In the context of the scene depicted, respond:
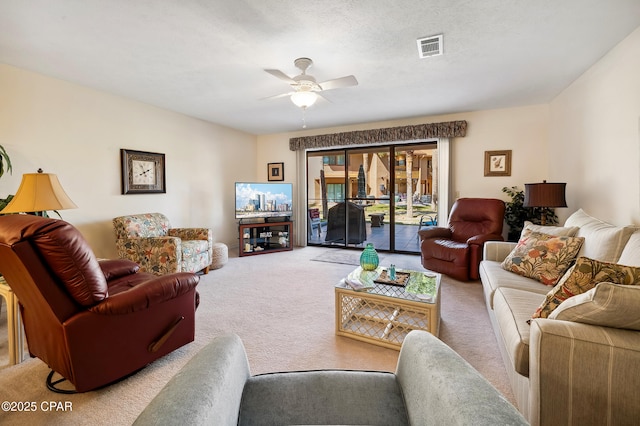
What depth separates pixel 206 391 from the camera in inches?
28.6

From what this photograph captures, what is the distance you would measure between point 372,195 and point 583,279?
4160mm

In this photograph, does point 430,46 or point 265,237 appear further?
point 265,237

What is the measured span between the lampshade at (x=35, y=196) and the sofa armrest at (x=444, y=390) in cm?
292

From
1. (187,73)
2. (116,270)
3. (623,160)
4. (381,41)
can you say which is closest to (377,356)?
(116,270)

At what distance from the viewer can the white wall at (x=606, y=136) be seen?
228 cm

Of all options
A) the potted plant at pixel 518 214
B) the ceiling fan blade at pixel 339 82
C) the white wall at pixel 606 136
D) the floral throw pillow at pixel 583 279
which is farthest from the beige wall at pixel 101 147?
the white wall at pixel 606 136

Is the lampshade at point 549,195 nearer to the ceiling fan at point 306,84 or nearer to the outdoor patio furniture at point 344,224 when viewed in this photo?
the ceiling fan at point 306,84

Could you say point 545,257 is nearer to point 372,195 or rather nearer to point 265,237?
point 372,195

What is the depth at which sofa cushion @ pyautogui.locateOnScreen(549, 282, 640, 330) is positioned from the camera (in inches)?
40.1

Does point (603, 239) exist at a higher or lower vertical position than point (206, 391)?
higher

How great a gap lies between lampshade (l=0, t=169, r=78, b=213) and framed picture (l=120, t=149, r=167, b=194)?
1.45m

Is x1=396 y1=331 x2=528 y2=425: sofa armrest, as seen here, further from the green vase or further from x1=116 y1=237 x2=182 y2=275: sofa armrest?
x1=116 y1=237 x2=182 y2=275: sofa armrest

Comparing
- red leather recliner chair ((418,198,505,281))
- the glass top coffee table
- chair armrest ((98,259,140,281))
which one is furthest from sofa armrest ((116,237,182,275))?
red leather recliner chair ((418,198,505,281))

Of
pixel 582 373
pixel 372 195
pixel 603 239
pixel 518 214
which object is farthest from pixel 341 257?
pixel 582 373
